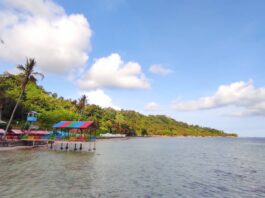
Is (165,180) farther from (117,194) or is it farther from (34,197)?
(34,197)

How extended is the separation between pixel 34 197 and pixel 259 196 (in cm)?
1610

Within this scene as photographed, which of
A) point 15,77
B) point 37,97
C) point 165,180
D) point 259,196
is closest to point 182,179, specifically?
point 165,180

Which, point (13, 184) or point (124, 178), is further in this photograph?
point (124, 178)

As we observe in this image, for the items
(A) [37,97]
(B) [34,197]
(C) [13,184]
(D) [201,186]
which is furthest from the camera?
(A) [37,97]

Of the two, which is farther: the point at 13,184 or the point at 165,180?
the point at 165,180

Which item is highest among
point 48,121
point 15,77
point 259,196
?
point 15,77

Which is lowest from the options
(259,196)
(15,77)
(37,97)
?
(259,196)

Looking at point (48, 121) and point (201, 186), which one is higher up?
point (48, 121)

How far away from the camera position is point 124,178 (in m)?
26.5

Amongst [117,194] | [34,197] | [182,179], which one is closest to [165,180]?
[182,179]

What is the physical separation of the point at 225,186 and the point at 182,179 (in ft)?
14.2

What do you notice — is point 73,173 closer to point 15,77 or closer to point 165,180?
point 165,180

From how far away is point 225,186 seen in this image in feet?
81.3

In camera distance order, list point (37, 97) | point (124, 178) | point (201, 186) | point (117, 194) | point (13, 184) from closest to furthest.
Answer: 1. point (117, 194)
2. point (13, 184)
3. point (201, 186)
4. point (124, 178)
5. point (37, 97)
